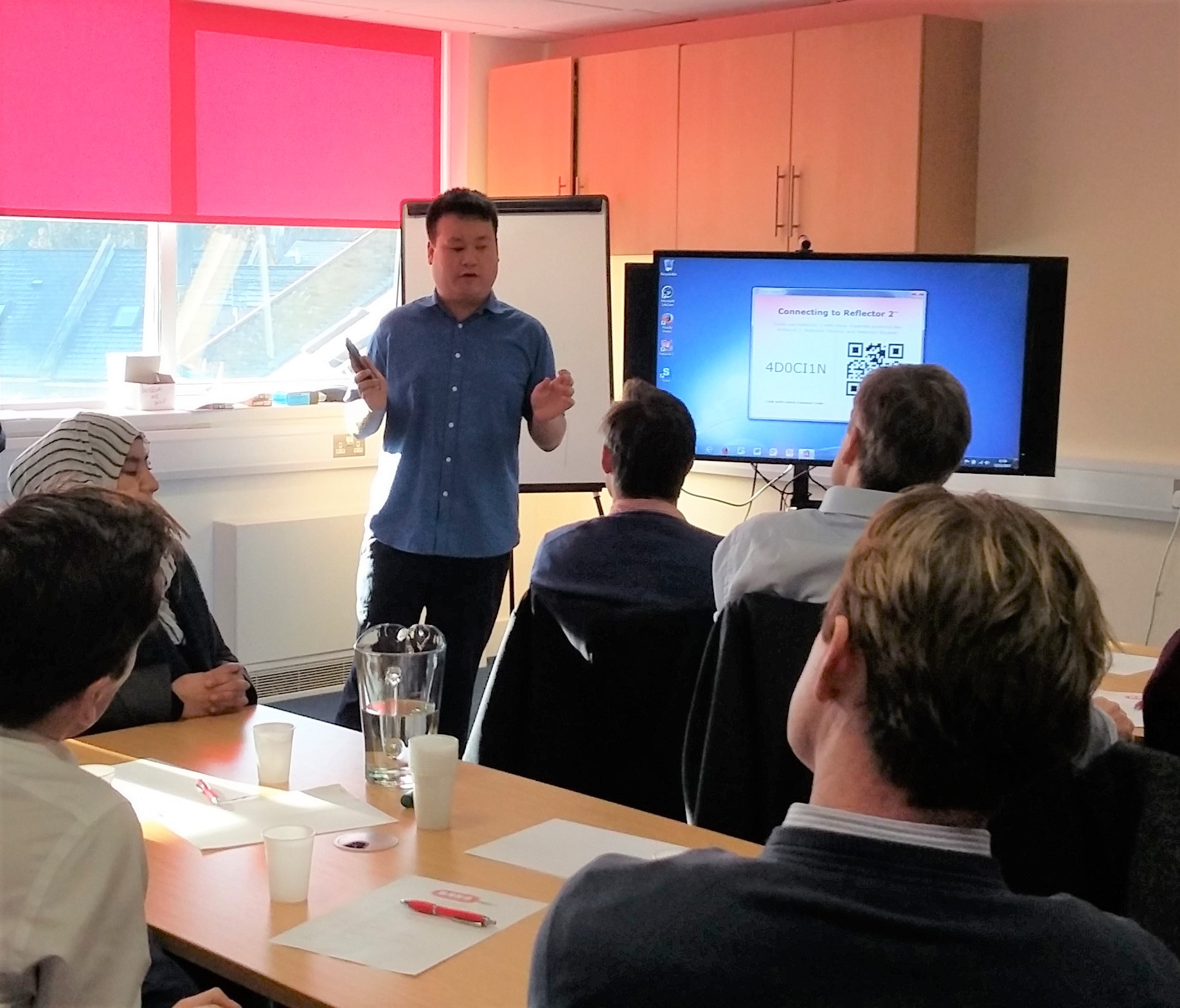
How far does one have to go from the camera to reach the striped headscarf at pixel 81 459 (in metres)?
2.58

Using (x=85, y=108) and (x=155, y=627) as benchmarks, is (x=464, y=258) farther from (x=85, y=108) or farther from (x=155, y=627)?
(x=85, y=108)

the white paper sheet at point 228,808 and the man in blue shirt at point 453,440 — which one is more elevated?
the man in blue shirt at point 453,440

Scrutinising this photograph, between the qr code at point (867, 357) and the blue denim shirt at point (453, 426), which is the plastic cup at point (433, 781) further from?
the qr code at point (867, 357)

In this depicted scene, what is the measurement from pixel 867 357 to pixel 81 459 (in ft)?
7.69

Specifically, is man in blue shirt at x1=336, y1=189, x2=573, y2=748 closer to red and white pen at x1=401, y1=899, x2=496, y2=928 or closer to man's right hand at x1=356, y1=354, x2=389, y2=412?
man's right hand at x1=356, y1=354, x2=389, y2=412

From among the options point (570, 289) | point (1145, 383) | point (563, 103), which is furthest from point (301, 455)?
point (1145, 383)

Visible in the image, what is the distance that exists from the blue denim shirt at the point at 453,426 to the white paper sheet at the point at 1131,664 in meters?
1.52

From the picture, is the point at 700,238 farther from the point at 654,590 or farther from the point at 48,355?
the point at 654,590

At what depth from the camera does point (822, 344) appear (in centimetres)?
426

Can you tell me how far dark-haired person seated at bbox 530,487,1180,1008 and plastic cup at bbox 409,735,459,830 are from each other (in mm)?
906

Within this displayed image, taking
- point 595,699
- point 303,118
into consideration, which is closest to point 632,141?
point 303,118

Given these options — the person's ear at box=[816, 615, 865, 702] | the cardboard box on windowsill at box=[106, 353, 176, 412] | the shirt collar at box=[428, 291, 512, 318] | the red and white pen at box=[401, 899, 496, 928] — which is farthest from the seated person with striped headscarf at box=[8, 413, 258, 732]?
the cardboard box on windowsill at box=[106, 353, 176, 412]

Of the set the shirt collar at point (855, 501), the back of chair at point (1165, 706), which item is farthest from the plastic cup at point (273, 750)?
the back of chair at point (1165, 706)

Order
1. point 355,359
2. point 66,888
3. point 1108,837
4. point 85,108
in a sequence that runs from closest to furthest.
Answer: point 66,888 < point 1108,837 < point 355,359 < point 85,108
